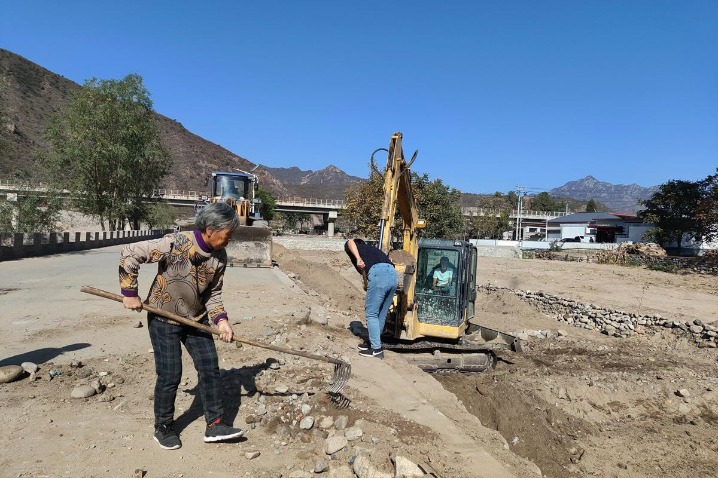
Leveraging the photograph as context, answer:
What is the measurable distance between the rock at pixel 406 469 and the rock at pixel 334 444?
0.43 metres

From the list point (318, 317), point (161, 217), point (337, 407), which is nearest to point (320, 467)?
point (337, 407)

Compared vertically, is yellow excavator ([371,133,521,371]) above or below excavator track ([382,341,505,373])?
above

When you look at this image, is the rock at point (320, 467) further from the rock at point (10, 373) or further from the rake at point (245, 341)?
the rock at point (10, 373)

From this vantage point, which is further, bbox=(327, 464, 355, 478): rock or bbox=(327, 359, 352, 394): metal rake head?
bbox=(327, 359, 352, 394): metal rake head

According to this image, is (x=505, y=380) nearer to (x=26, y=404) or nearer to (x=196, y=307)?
(x=196, y=307)

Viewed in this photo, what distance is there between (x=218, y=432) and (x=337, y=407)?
1.07 m

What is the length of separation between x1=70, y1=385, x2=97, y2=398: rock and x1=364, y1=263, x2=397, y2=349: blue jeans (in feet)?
10.4

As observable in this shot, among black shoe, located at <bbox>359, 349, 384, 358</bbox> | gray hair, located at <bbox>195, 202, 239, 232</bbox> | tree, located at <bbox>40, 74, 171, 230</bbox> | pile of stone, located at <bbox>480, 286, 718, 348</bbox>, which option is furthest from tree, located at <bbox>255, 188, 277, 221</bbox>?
gray hair, located at <bbox>195, 202, 239, 232</bbox>

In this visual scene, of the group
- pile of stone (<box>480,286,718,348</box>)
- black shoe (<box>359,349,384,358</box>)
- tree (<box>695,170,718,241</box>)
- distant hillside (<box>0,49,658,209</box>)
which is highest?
distant hillside (<box>0,49,658,209</box>)

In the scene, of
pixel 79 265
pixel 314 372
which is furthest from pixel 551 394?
pixel 79 265

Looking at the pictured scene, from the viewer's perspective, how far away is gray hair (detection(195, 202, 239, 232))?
129 inches

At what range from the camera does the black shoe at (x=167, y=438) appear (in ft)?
10.8

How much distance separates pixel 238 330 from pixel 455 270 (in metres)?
3.19

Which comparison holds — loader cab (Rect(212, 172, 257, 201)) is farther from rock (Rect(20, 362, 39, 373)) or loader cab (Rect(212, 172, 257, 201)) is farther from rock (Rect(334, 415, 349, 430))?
rock (Rect(334, 415, 349, 430))
